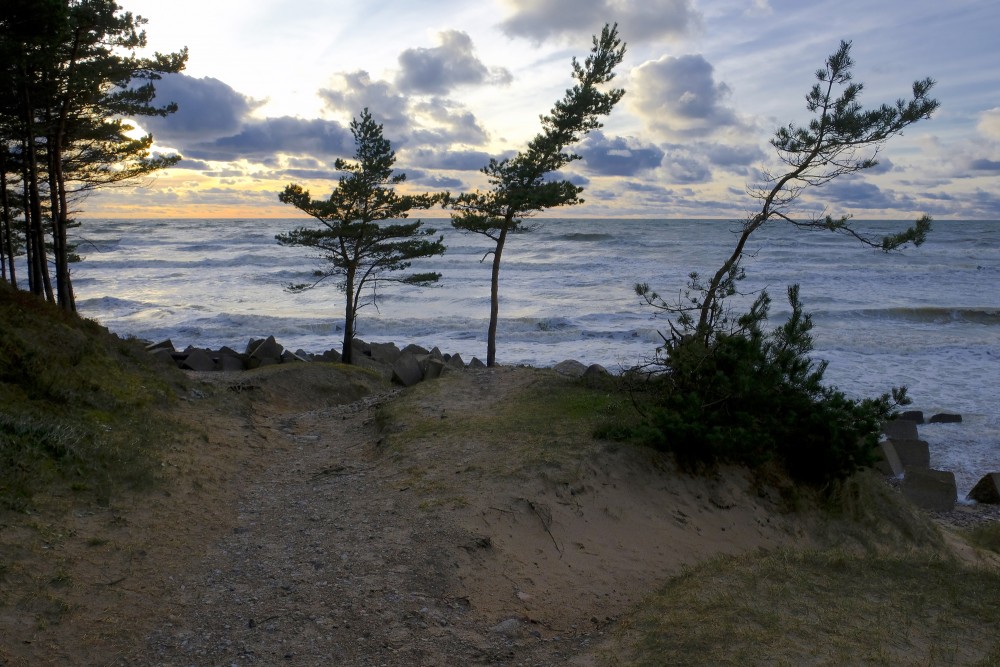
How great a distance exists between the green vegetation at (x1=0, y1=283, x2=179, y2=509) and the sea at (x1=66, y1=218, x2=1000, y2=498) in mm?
8150

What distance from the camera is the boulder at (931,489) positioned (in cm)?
1368

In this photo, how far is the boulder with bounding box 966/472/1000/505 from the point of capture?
45.9 ft

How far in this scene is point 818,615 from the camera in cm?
562

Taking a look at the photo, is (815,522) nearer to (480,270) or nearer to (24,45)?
(24,45)

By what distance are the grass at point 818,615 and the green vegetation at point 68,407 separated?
17.5 feet

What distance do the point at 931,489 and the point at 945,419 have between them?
5.73 m

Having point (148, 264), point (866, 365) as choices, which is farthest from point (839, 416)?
point (148, 264)

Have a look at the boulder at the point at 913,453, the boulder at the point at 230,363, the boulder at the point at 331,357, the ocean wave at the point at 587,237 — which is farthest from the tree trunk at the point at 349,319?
the ocean wave at the point at 587,237

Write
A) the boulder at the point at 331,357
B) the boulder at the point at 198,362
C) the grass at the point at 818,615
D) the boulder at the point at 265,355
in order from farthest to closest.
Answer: the boulder at the point at 331,357
the boulder at the point at 265,355
the boulder at the point at 198,362
the grass at the point at 818,615

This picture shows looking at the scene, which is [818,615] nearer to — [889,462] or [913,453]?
[889,462]

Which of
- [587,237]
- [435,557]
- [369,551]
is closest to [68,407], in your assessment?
[369,551]

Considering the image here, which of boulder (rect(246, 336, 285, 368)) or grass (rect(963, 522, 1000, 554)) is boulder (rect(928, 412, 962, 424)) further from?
boulder (rect(246, 336, 285, 368))

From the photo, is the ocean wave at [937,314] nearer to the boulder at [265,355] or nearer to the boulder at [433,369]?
the boulder at [433,369]

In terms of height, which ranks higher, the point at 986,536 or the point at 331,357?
the point at 331,357
